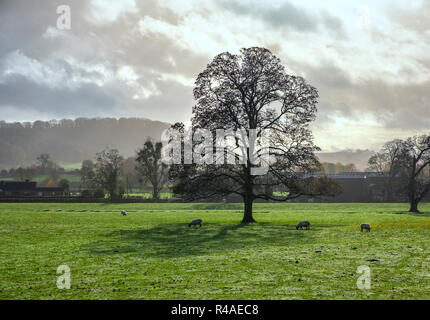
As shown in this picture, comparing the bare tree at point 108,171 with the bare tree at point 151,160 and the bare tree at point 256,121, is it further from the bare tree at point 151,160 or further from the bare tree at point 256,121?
the bare tree at point 256,121

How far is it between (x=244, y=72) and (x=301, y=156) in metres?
10.5

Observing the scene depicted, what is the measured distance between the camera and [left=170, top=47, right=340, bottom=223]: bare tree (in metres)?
42.6

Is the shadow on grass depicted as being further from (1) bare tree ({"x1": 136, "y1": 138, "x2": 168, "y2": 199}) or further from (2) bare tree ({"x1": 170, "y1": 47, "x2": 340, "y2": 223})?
(1) bare tree ({"x1": 136, "y1": 138, "x2": 168, "y2": 199})

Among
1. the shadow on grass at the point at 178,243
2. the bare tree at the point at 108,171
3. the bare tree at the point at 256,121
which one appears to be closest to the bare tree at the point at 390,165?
the bare tree at the point at 256,121

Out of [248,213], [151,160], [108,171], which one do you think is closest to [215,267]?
[248,213]

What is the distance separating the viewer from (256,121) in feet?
143

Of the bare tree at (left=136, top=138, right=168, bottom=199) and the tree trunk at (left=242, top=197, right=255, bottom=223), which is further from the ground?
the bare tree at (left=136, top=138, right=168, bottom=199)

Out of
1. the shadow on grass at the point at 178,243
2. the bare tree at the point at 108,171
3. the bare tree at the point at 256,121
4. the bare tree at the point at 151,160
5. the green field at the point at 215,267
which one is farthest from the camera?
the bare tree at the point at 151,160

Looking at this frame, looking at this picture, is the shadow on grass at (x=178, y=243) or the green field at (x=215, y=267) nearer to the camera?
the green field at (x=215, y=267)

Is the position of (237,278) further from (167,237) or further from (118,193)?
(118,193)

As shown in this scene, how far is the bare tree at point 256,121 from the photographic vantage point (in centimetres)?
4256

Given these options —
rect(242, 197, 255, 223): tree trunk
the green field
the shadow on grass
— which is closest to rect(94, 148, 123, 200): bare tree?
rect(242, 197, 255, 223): tree trunk
